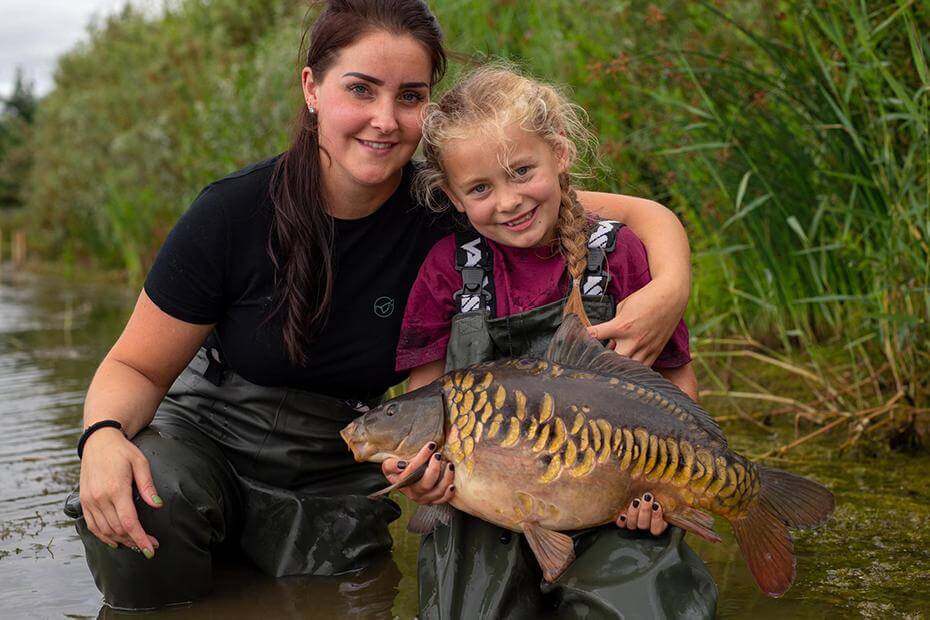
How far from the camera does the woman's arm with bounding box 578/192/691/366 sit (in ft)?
9.09

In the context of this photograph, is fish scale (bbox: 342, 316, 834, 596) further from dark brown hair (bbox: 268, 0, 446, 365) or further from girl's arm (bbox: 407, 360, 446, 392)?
dark brown hair (bbox: 268, 0, 446, 365)

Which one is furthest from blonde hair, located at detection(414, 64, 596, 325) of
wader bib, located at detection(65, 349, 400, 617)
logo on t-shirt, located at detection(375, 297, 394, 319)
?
wader bib, located at detection(65, 349, 400, 617)

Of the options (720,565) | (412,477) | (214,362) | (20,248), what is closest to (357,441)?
(412,477)

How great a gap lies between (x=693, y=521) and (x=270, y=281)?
1397 mm

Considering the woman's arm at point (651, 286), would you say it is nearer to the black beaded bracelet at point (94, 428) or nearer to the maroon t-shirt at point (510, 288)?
the maroon t-shirt at point (510, 288)

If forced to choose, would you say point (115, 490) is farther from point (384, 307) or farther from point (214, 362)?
point (384, 307)

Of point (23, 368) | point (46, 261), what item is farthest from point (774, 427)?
point (46, 261)

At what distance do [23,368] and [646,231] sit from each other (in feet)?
19.1

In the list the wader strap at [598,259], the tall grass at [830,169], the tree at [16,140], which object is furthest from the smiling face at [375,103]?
the tree at [16,140]

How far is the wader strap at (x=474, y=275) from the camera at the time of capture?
9.59 ft

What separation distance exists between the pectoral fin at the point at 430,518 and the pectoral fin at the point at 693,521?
54cm

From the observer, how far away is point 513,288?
295 centimetres

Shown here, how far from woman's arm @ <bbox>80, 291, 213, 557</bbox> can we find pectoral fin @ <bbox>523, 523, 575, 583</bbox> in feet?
3.40

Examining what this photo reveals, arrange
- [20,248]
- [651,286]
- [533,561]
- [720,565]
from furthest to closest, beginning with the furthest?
1. [20,248]
2. [720,565]
3. [651,286]
4. [533,561]
